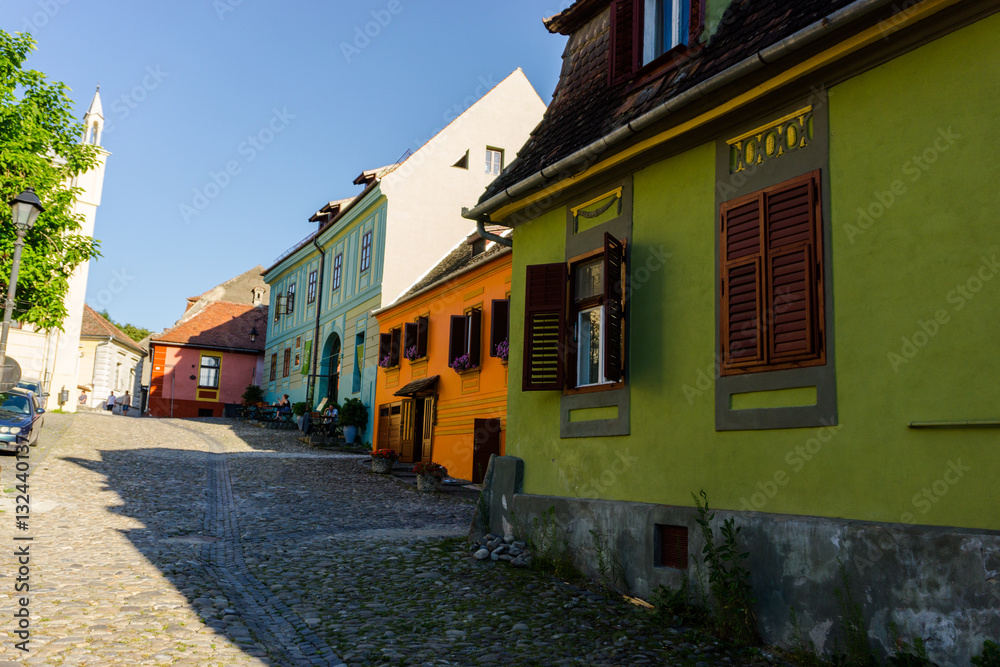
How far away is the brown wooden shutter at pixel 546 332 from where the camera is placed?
8531 mm

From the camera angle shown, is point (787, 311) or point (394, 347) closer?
point (787, 311)

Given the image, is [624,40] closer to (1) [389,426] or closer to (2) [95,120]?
(1) [389,426]

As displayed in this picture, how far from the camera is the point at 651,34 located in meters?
8.45

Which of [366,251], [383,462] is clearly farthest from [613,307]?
[366,251]

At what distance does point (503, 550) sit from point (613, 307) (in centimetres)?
303

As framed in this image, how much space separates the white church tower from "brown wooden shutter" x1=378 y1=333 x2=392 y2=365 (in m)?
11.0

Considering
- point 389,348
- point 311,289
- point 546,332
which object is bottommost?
point 546,332

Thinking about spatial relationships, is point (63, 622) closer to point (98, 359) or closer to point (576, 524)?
point (576, 524)

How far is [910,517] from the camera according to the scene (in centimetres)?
500

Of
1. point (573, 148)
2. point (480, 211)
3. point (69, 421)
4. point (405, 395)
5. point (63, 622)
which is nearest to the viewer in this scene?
point (63, 622)

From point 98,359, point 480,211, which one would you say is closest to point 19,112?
point 480,211

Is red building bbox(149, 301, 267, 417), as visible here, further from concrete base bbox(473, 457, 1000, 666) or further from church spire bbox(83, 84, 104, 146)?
concrete base bbox(473, 457, 1000, 666)

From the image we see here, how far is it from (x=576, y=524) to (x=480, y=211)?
408 cm

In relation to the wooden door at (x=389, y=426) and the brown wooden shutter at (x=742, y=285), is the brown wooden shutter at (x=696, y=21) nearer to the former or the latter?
the brown wooden shutter at (x=742, y=285)
